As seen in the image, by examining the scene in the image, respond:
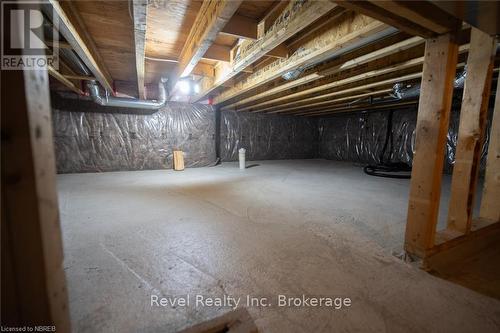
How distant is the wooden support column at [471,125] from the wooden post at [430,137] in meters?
0.29

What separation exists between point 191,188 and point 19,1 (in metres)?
2.75

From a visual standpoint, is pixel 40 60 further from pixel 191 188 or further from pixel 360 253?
pixel 191 188

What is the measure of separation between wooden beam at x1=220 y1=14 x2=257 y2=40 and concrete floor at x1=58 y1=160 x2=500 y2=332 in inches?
59.0

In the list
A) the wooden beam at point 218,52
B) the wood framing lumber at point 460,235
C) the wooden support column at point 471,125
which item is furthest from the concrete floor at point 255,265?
the wooden beam at point 218,52

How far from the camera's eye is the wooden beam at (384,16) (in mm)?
996

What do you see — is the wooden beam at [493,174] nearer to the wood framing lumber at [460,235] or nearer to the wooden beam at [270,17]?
the wood framing lumber at [460,235]

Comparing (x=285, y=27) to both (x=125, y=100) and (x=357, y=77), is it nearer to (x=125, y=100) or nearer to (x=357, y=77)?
(x=357, y=77)

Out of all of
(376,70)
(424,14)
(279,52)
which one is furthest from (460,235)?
(279,52)

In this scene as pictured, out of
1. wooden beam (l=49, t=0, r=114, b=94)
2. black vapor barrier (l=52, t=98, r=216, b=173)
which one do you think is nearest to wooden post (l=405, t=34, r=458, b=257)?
wooden beam (l=49, t=0, r=114, b=94)

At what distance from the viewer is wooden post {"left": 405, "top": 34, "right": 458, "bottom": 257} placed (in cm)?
115

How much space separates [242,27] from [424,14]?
1.20 m

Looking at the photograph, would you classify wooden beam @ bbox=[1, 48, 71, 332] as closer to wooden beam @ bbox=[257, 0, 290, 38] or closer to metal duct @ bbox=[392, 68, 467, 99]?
wooden beam @ bbox=[257, 0, 290, 38]

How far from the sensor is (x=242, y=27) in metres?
1.76

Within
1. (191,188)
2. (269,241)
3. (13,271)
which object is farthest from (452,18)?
(191,188)
